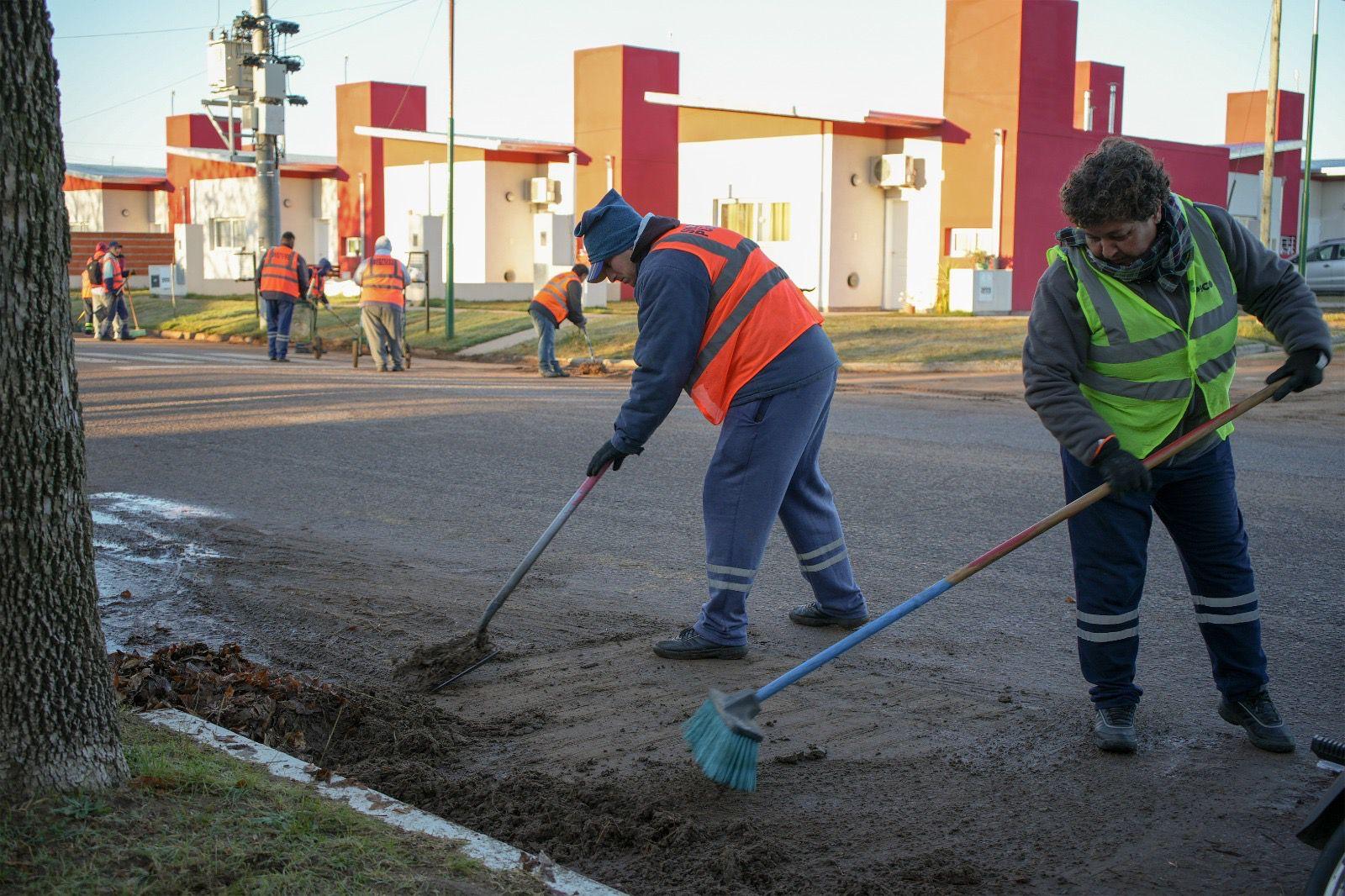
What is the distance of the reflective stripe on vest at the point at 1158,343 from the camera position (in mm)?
3736

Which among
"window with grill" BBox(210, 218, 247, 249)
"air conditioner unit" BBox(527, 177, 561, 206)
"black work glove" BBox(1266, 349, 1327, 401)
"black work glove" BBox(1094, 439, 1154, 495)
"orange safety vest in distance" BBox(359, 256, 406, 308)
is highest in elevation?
"air conditioner unit" BBox(527, 177, 561, 206)

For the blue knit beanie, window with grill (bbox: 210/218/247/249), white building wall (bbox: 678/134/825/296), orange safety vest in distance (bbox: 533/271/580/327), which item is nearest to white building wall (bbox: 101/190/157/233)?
window with grill (bbox: 210/218/247/249)

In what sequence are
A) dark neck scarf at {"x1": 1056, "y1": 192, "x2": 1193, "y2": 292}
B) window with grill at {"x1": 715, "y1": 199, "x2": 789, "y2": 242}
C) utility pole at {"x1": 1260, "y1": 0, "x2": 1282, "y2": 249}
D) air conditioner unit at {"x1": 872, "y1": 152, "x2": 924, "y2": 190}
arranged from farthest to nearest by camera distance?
window with grill at {"x1": 715, "y1": 199, "x2": 789, "y2": 242} < air conditioner unit at {"x1": 872, "y1": 152, "x2": 924, "y2": 190} < utility pole at {"x1": 1260, "y1": 0, "x2": 1282, "y2": 249} < dark neck scarf at {"x1": 1056, "y1": 192, "x2": 1193, "y2": 292}

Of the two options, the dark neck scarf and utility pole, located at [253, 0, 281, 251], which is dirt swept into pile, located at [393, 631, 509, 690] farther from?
utility pole, located at [253, 0, 281, 251]

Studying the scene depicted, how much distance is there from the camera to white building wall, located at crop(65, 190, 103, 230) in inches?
1812

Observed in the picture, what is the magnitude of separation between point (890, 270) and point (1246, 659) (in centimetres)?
2637

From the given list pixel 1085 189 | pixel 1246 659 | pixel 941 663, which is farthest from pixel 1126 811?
pixel 1085 189

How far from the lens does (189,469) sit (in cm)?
946

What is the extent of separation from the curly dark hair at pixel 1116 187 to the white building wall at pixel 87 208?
157 ft

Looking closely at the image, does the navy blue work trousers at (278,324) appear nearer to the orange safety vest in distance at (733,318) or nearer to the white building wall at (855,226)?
the white building wall at (855,226)

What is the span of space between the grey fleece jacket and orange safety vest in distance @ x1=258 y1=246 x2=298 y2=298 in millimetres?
17563

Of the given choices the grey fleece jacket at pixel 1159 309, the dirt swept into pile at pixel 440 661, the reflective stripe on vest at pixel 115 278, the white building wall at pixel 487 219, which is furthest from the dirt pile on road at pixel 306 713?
the white building wall at pixel 487 219

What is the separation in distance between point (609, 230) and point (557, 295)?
11.8 m

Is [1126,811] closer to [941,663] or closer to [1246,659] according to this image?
[1246,659]
